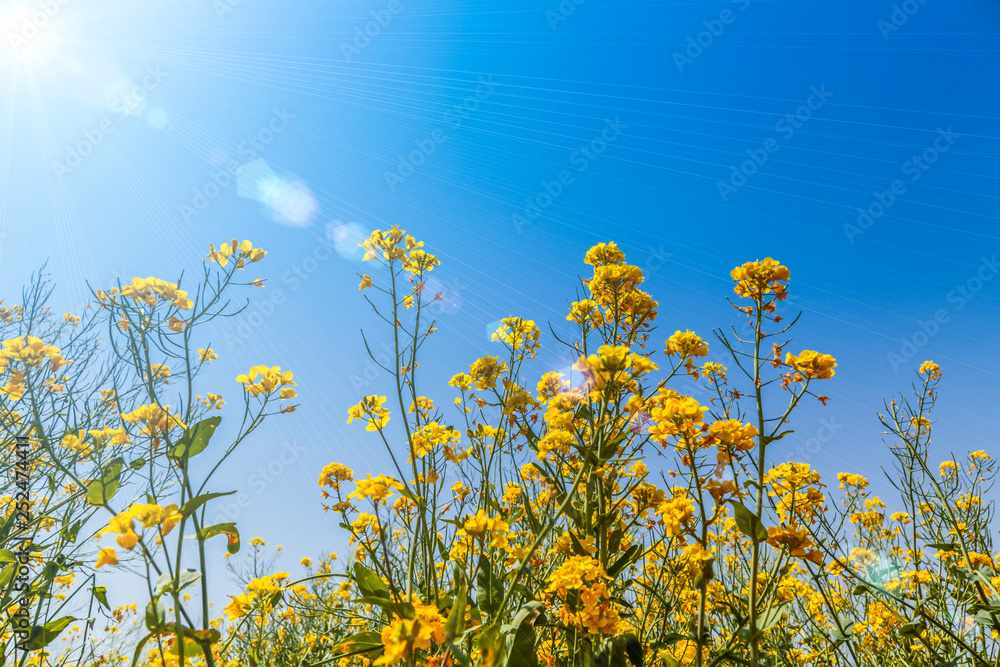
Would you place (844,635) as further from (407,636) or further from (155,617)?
(155,617)

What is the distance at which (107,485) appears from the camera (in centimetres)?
126

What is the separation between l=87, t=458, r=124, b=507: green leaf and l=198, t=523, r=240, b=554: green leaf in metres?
0.24

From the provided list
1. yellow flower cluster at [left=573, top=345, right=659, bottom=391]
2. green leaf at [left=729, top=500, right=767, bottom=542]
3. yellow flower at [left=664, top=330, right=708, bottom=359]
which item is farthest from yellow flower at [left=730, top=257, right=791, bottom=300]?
green leaf at [left=729, top=500, right=767, bottom=542]

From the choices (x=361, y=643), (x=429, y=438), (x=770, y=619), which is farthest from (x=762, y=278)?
(x=361, y=643)

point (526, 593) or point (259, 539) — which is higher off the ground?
point (259, 539)

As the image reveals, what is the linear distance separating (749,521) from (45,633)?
2.10 metres

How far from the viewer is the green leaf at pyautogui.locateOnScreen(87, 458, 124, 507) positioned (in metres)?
1.14

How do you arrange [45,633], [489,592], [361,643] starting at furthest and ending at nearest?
[45,633], [489,592], [361,643]

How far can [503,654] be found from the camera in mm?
1047

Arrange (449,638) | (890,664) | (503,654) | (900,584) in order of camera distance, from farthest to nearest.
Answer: (900,584) → (890,664) → (503,654) → (449,638)

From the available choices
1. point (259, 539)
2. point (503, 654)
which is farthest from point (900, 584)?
point (259, 539)

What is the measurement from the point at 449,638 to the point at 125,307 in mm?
1338

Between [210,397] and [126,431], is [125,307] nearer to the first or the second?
[126,431]

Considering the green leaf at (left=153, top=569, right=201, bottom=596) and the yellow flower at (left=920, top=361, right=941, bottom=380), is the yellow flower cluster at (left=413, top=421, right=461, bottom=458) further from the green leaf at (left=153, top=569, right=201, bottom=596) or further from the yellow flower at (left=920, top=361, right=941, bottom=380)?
the yellow flower at (left=920, top=361, right=941, bottom=380)
